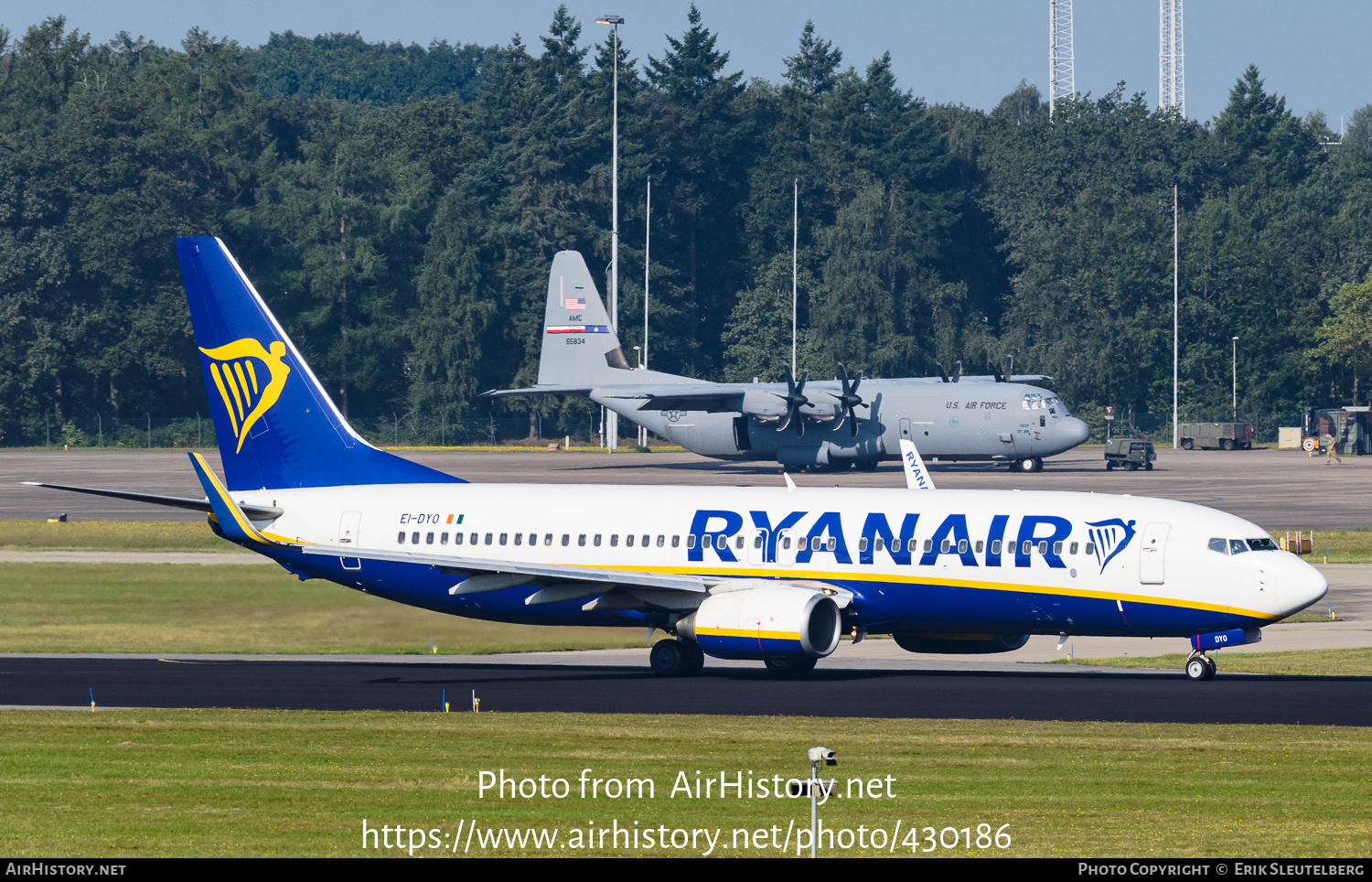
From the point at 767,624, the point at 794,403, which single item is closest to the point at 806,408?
the point at 794,403

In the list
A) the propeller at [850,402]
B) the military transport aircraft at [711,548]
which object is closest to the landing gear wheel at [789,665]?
the military transport aircraft at [711,548]

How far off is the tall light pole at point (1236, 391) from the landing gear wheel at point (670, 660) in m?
118

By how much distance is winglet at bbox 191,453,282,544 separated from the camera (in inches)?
1267

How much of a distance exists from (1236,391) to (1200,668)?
123 meters

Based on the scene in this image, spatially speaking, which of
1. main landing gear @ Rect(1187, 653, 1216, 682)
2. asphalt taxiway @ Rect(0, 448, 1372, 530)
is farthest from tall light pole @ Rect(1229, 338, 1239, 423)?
main landing gear @ Rect(1187, 653, 1216, 682)

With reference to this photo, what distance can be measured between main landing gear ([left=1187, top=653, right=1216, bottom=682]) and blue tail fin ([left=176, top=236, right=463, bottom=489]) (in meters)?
15.7

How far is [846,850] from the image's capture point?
15.3 m

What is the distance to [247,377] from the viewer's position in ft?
116

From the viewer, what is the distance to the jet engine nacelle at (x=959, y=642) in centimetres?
3172

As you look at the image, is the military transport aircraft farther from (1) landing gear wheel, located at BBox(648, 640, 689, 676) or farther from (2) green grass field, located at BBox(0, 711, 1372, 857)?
(2) green grass field, located at BBox(0, 711, 1372, 857)

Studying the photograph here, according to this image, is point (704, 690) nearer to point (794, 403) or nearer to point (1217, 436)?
point (794, 403)

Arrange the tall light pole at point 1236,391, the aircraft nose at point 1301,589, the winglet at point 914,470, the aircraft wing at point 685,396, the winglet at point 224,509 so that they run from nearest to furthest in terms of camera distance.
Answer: the aircraft nose at point 1301,589 → the winglet at point 224,509 → the winglet at point 914,470 → the aircraft wing at point 685,396 → the tall light pole at point 1236,391

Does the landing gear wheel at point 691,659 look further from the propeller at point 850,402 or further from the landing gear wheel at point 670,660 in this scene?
the propeller at point 850,402

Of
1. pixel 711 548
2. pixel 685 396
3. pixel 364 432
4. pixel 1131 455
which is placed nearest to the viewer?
pixel 711 548
